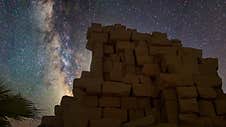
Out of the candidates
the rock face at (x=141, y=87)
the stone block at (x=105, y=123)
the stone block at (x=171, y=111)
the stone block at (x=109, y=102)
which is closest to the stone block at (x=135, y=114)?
the rock face at (x=141, y=87)

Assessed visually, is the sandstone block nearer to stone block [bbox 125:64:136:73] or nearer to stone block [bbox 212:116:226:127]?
stone block [bbox 125:64:136:73]

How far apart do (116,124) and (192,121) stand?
8.54ft

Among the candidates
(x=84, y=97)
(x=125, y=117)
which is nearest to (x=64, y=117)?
(x=84, y=97)

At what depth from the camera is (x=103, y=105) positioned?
1256cm

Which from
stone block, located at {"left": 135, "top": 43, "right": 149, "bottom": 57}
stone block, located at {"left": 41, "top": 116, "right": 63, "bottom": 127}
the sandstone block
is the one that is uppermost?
stone block, located at {"left": 135, "top": 43, "right": 149, "bottom": 57}

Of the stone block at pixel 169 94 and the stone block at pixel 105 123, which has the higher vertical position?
the stone block at pixel 169 94

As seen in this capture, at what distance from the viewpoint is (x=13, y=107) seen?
516cm

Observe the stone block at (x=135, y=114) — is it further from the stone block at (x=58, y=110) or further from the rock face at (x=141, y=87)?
the stone block at (x=58, y=110)

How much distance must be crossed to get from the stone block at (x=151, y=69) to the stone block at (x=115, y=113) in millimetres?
1835

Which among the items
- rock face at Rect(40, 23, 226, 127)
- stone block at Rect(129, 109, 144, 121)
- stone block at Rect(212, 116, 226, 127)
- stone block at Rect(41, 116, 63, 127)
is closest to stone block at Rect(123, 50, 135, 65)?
rock face at Rect(40, 23, 226, 127)

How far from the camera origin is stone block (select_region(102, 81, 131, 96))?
1251 centimetres

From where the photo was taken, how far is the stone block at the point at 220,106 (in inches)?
485

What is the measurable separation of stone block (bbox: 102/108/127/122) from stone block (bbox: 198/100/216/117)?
275cm

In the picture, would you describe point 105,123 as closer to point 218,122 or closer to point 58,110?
point 58,110
